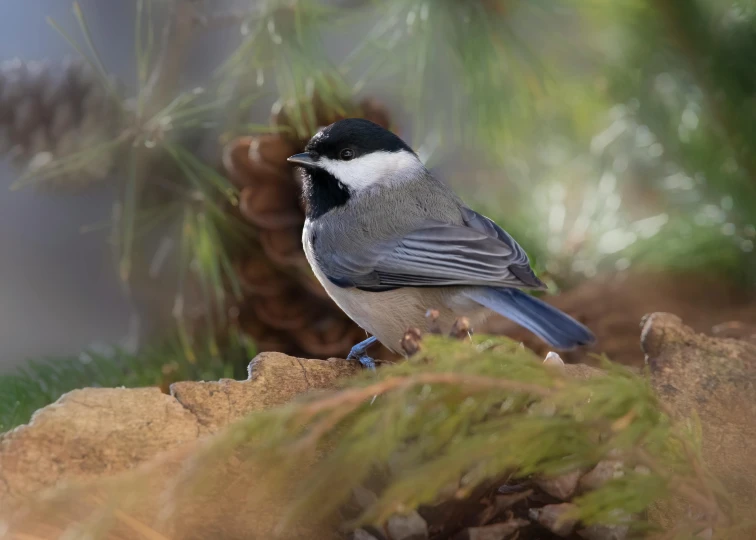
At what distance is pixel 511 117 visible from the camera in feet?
3.77

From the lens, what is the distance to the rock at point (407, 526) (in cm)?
54

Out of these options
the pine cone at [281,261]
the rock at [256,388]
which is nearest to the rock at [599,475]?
the rock at [256,388]

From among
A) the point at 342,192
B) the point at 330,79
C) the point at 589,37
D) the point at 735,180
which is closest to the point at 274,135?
the point at 330,79

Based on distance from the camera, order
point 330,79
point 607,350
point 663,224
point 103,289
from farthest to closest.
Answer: point 103,289, point 663,224, point 330,79, point 607,350

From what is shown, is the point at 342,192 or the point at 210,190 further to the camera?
the point at 210,190

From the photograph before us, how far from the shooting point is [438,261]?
0.85m

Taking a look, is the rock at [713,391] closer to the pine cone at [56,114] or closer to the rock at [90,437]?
the rock at [90,437]

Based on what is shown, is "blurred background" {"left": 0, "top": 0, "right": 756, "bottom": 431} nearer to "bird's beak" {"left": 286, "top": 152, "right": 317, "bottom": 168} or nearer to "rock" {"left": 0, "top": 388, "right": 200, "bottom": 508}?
"bird's beak" {"left": 286, "top": 152, "right": 317, "bottom": 168}

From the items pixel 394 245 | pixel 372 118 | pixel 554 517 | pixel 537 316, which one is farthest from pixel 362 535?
pixel 372 118

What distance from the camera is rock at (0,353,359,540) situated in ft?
1.72

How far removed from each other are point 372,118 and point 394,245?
1.18 ft

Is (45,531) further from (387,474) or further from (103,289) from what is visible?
(103,289)

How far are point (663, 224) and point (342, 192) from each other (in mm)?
595

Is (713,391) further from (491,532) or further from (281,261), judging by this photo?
(281,261)
